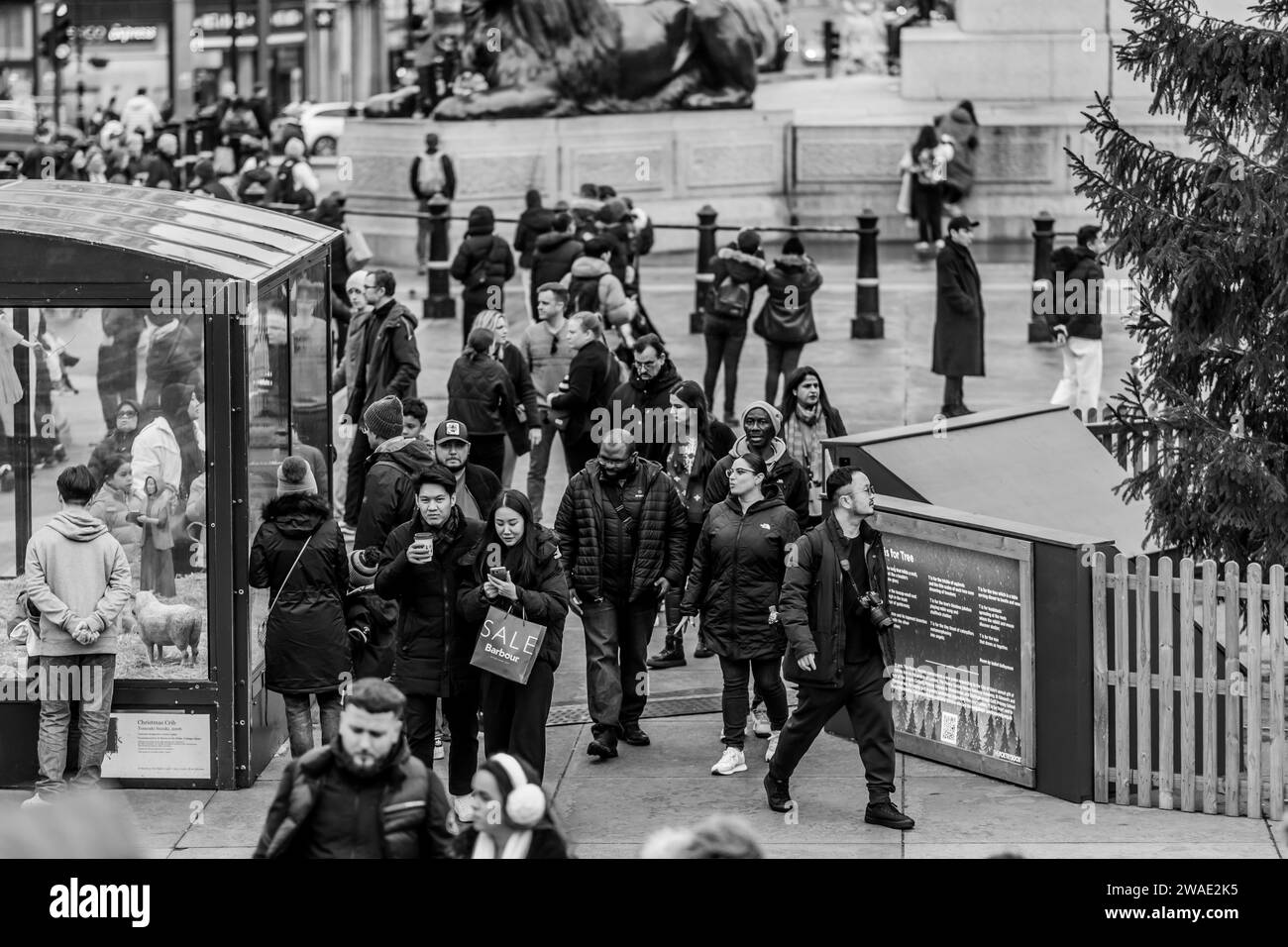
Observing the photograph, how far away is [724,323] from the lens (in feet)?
57.6

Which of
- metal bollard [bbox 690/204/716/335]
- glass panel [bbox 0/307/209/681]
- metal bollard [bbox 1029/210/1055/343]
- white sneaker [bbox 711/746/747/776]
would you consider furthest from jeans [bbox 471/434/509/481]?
metal bollard [bbox 1029/210/1055/343]

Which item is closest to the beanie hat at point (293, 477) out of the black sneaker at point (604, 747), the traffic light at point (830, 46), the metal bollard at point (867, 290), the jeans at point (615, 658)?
the jeans at point (615, 658)

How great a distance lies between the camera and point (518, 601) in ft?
30.4

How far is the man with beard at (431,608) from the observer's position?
30.9ft

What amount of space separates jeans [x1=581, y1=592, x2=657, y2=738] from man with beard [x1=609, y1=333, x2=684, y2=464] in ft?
6.06

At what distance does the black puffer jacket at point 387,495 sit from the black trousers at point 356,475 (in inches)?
103

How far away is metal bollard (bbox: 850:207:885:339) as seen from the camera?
2177 cm

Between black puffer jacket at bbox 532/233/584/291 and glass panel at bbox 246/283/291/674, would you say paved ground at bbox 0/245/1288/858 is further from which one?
black puffer jacket at bbox 532/233/584/291

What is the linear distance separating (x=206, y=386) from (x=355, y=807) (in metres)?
3.47

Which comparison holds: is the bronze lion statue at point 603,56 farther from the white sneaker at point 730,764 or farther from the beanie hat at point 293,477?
the white sneaker at point 730,764

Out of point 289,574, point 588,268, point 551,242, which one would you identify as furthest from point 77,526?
point 551,242

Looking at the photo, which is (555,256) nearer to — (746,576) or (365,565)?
(365,565)
